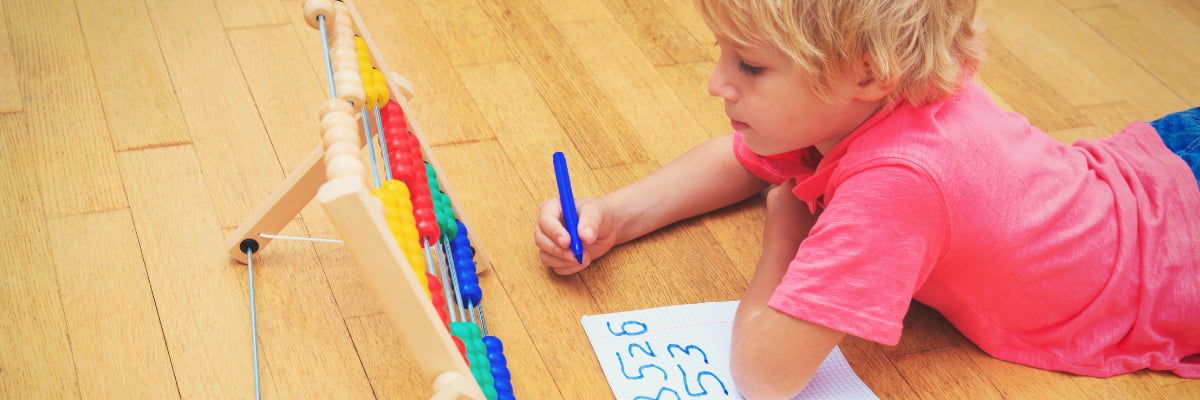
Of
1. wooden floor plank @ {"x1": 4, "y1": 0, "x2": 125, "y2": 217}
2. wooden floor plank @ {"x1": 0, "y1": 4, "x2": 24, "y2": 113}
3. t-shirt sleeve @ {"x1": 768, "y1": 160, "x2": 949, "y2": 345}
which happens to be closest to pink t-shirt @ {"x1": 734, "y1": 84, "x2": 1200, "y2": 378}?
t-shirt sleeve @ {"x1": 768, "y1": 160, "x2": 949, "y2": 345}

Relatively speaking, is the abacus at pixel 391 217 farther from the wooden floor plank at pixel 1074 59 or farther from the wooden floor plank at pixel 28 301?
the wooden floor plank at pixel 1074 59

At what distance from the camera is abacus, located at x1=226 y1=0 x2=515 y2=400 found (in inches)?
24.7

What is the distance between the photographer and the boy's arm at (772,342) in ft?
2.73

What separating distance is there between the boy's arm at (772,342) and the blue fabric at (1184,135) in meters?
0.38

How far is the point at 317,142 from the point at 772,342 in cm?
59

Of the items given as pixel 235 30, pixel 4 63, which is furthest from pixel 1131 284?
pixel 4 63

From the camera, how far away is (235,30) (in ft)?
4.43

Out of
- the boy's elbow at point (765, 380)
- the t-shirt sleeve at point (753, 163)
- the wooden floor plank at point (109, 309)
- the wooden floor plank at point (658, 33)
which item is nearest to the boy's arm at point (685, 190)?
the t-shirt sleeve at point (753, 163)

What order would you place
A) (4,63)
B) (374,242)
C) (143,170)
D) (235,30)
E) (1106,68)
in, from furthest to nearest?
(1106,68), (235,30), (4,63), (143,170), (374,242)

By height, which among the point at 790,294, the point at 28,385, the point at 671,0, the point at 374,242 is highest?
the point at 374,242

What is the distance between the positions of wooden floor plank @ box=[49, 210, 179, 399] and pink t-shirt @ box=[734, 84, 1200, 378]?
0.52 metres

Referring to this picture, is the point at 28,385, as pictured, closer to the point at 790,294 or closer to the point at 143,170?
the point at 143,170

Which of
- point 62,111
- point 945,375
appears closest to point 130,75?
point 62,111

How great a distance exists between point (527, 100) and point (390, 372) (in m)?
0.49
